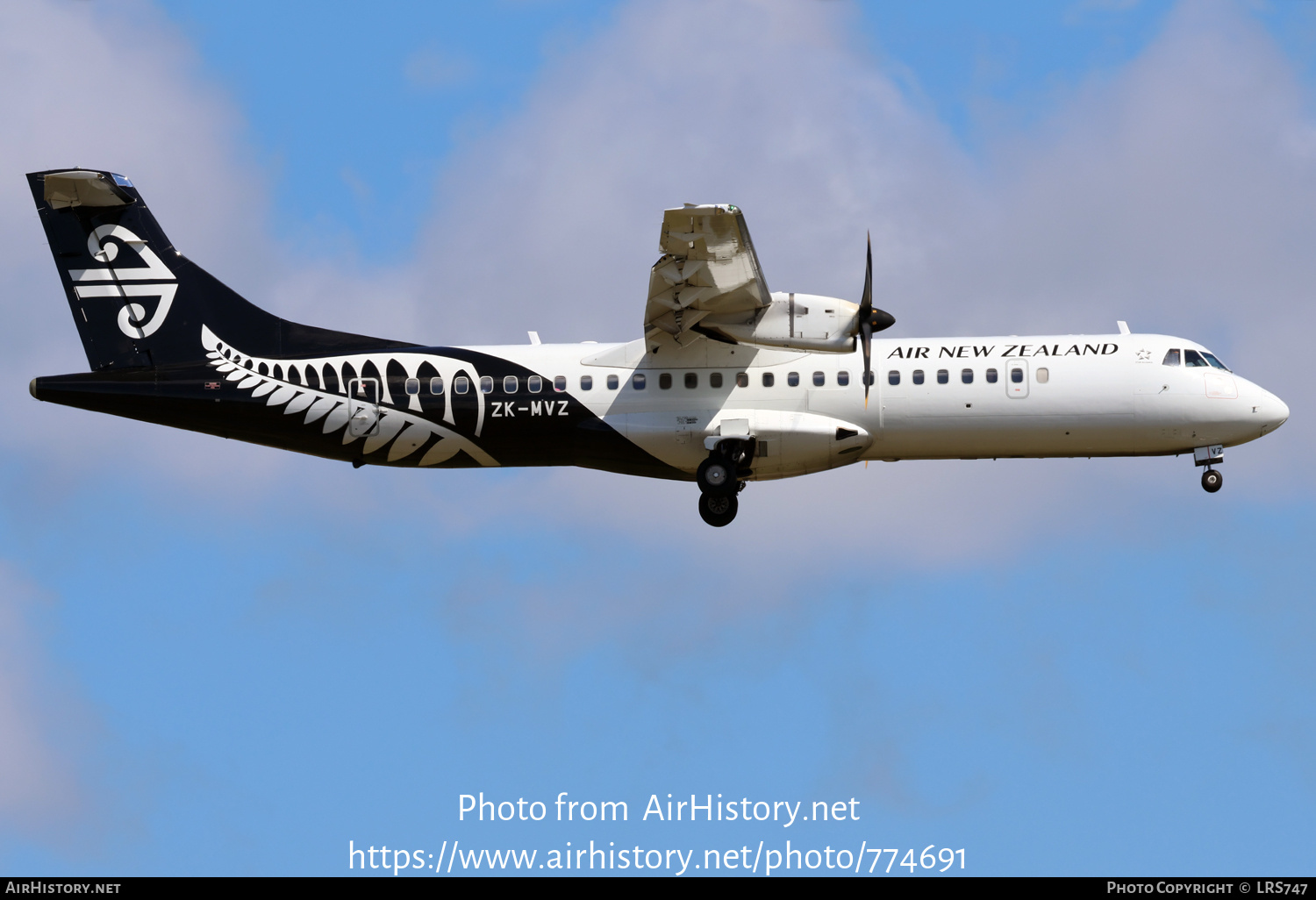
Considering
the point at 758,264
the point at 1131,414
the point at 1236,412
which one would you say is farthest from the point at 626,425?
the point at 1236,412

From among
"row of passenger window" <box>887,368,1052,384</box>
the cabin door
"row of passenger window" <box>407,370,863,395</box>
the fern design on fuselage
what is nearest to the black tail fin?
the fern design on fuselage

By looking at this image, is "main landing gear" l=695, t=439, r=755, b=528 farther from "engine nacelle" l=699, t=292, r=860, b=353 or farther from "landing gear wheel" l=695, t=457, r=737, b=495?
"engine nacelle" l=699, t=292, r=860, b=353

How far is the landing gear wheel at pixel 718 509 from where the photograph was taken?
28.5m

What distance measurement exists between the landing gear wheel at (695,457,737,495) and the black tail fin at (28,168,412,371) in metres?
5.54

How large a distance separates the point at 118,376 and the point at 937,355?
44.1 feet

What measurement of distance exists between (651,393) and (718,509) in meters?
2.20

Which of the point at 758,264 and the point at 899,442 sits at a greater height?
the point at 758,264

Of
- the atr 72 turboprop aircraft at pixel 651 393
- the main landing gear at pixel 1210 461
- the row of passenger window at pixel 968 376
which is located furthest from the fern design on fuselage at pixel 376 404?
the main landing gear at pixel 1210 461

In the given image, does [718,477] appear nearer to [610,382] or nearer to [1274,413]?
[610,382]

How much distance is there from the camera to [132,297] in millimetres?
29219

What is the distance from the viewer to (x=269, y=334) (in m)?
29.2

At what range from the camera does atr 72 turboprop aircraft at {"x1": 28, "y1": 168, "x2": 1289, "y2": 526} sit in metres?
28.0

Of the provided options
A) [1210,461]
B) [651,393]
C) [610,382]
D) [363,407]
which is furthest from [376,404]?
[1210,461]

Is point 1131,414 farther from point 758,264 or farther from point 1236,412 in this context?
point 758,264
